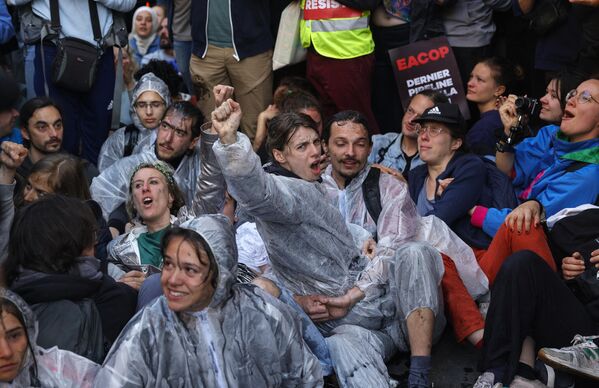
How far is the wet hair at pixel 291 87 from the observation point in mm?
6992

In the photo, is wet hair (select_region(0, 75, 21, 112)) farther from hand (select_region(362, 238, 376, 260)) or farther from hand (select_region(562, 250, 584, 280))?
hand (select_region(562, 250, 584, 280))

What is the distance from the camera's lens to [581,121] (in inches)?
215

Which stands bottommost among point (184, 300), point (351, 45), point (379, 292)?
point (379, 292)

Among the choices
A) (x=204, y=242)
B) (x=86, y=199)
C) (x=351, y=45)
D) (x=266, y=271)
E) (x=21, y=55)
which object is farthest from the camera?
(x=21, y=55)

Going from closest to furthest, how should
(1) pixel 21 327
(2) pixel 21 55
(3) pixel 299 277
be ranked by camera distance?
1. (1) pixel 21 327
2. (3) pixel 299 277
3. (2) pixel 21 55

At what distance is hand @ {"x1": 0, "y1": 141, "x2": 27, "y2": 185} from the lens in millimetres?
5520

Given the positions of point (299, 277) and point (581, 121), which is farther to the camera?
point (581, 121)

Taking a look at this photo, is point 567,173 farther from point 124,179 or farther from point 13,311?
point 13,311

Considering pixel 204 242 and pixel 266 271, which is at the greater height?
pixel 204 242

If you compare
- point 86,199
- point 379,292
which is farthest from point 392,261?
point 86,199

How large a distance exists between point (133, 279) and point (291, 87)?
7.87 ft

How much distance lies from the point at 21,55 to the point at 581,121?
425cm

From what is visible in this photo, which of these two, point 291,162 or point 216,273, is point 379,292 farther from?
point 216,273

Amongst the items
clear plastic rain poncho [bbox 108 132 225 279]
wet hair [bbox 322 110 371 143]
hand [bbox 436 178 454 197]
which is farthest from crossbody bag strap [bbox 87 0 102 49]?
hand [bbox 436 178 454 197]
